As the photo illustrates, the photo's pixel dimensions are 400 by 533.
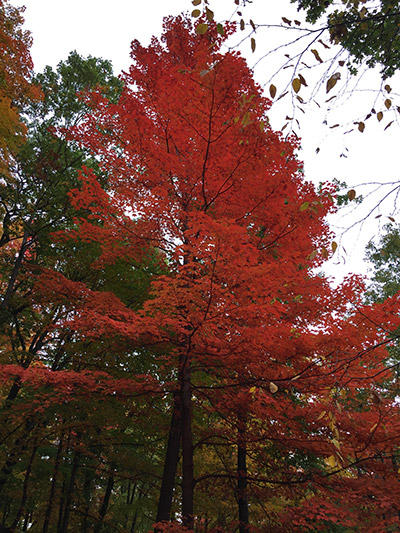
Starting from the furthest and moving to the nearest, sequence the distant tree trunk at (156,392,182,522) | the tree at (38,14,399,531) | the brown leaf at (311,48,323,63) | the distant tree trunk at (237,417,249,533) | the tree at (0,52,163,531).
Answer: the tree at (0,52,163,531) → the distant tree trunk at (237,417,249,533) → the distant tree trunk at (156,392,182,522) → the tree at (38,14,399,531) → the brown leaf at (311,48,323,63)

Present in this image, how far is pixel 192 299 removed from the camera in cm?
469

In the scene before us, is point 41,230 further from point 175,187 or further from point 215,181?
point 215,181

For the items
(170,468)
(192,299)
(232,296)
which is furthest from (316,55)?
(170,468)

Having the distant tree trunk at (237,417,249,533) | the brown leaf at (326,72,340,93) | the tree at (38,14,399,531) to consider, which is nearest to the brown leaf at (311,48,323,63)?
the brown leaf at (326,72,340,93)

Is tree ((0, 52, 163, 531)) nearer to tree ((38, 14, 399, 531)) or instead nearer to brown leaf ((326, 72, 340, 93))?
tree ((38, 14, 399, 531))

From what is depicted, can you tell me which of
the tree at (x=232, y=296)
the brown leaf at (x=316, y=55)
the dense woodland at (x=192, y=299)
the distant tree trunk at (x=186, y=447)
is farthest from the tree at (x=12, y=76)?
the brown leaf at (x=316, y=55)

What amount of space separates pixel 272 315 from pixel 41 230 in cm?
680

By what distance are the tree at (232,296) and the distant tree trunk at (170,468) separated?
0.07ft

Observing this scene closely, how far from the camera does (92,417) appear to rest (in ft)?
24.7

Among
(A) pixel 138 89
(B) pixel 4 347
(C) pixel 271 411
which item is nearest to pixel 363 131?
(C) pixel 271 411

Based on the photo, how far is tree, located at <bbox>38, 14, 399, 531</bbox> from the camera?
4809 mm

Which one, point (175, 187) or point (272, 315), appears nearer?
point (272, 315)

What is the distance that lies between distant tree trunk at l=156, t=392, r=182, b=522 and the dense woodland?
1.2 inches

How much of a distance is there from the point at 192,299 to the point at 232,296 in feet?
1.87
